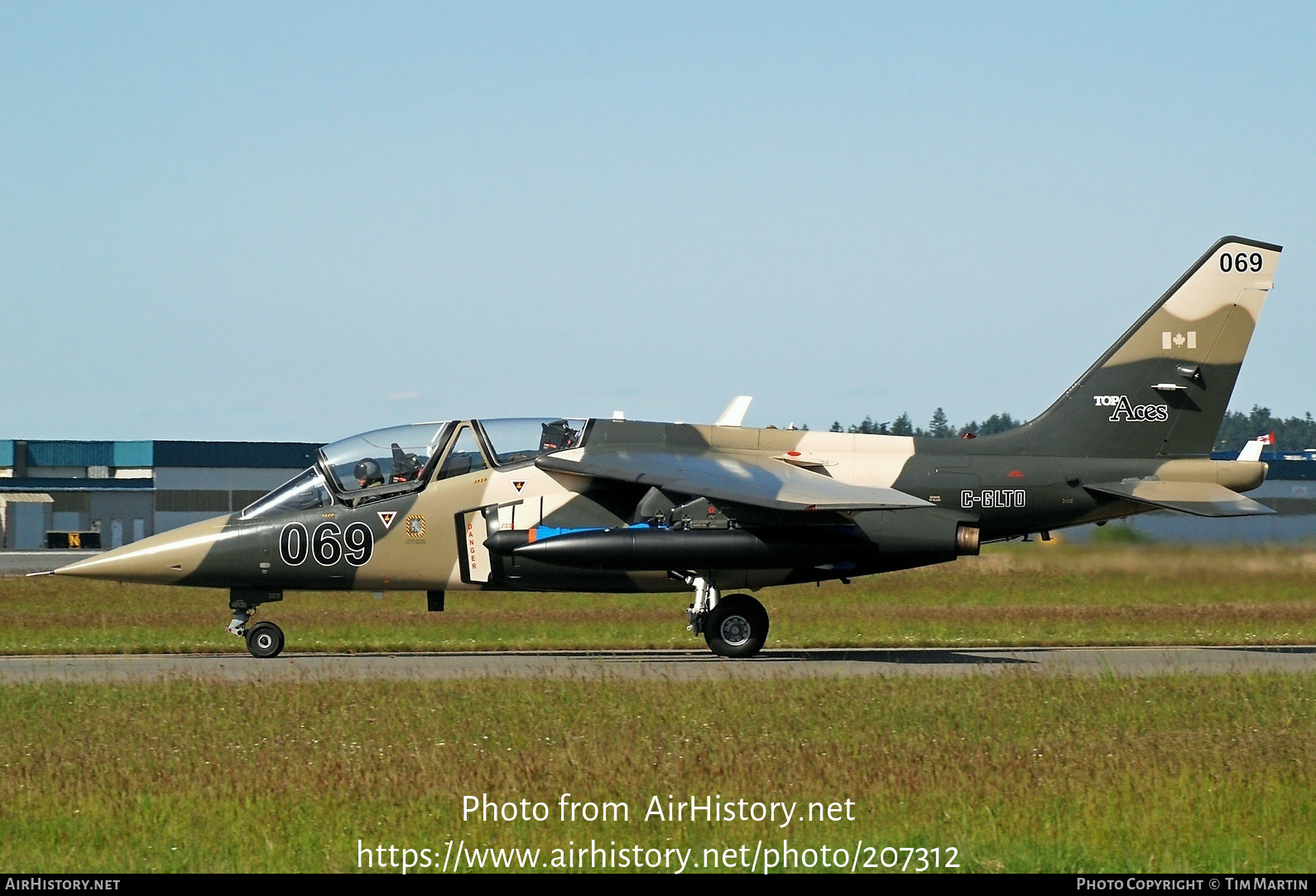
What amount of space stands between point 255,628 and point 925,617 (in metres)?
11.1

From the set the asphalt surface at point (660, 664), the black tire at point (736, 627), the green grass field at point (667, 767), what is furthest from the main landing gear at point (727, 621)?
the green grass field at point (667, 767)

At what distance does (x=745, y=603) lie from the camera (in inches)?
711

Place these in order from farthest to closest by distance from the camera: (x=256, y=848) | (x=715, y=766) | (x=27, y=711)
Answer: (x=27, y=711)
(x=715, y=766)
(x=256, y=848)

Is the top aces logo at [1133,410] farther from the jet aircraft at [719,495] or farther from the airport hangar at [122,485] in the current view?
the airport hangar at [122,485]

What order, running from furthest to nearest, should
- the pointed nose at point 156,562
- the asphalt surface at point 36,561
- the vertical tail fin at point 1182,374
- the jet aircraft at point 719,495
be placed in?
the asphalt surface at point 36,561 → the vertical tail fin at point 1182,374 → the pointed nose at point 156,562 → the jet aircraft at point 719,495

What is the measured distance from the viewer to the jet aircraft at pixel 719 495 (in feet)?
57.3

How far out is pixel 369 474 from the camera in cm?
1830

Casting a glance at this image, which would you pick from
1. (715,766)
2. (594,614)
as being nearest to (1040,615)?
(594,614)

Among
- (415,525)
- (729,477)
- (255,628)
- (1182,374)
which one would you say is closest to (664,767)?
(729,477)

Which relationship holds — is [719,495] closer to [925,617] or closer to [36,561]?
[925,617]

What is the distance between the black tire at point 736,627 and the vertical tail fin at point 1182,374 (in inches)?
169

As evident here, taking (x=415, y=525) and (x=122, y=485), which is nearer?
(x=415, y=525)
